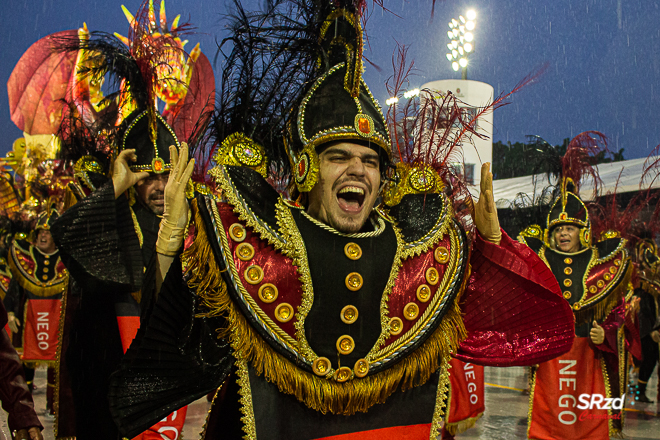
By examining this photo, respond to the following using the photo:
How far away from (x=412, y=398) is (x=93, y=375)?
8.04 feet

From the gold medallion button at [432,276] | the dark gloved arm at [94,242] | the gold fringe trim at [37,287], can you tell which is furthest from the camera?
the gold fringe trim at [37,287]

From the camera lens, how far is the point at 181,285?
2.28m

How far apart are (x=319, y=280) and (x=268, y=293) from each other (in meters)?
0.22

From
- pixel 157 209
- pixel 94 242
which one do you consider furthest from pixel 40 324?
pixel 94 242

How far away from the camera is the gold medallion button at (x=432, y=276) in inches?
99.9

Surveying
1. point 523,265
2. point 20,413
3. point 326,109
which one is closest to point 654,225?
point 523,265

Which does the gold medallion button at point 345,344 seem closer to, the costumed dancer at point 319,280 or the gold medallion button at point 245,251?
the costumed dancer at point 319,280

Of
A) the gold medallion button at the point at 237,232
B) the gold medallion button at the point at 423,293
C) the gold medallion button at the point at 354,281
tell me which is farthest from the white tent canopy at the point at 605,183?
the gold medallion button at the point at 237,232

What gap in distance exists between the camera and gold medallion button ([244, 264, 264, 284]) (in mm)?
2232

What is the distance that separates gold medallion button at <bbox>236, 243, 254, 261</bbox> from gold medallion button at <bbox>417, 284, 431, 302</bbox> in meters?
0.77

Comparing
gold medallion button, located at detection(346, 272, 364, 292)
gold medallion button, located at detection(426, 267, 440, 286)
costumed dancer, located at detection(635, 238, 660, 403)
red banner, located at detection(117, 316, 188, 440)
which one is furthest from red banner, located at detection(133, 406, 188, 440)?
costumed dancer, located at detection(635, 238, 660, 403)

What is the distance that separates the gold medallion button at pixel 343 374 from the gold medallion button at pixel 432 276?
1.82ft

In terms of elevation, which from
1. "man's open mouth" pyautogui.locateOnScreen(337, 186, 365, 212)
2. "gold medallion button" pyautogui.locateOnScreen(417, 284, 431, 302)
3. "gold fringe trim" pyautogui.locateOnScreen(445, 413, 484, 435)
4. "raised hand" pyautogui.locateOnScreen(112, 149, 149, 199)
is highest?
"raised hand" pyautogui.locateOnScreen(112, 149, 149, 199)

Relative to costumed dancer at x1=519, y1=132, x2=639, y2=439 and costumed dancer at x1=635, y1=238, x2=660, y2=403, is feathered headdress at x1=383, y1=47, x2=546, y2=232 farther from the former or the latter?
costumed dancer at x1=635, y1=238, x2=660, y2=403
